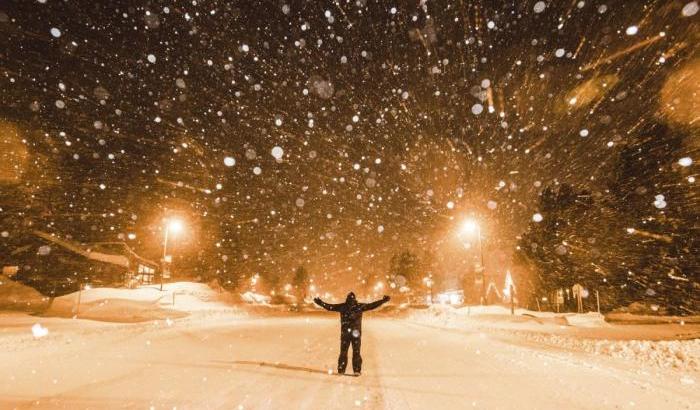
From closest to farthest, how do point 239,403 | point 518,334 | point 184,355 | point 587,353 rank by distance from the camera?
point 239,403, point 184,355, point 587,353, point 518,334

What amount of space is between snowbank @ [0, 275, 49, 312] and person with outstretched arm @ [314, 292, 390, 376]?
2840cm

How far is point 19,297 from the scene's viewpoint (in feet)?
95.5

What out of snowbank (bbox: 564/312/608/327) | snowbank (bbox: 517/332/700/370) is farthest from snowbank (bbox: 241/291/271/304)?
snowbank (bbox: 517/332/700/370)

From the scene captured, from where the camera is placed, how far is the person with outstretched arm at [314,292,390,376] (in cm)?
761

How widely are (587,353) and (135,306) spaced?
79.4 ft

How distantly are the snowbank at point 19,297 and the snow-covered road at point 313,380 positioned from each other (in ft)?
70.5

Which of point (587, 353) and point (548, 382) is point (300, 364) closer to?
point (548, 382)

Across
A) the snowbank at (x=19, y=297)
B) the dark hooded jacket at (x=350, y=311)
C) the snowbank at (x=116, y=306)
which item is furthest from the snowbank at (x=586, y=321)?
the snowbank at (x=19, y=297)

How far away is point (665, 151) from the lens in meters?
28.1

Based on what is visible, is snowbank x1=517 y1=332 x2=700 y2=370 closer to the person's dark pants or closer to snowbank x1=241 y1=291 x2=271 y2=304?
the person's dark pants

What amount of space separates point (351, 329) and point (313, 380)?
1293 millimetres

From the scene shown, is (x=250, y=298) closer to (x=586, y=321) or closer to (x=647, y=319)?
(x=586, y=321)

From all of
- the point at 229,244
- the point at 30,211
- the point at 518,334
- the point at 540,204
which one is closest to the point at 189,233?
the point at 229,244

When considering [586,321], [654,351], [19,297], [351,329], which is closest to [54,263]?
[19,297]
